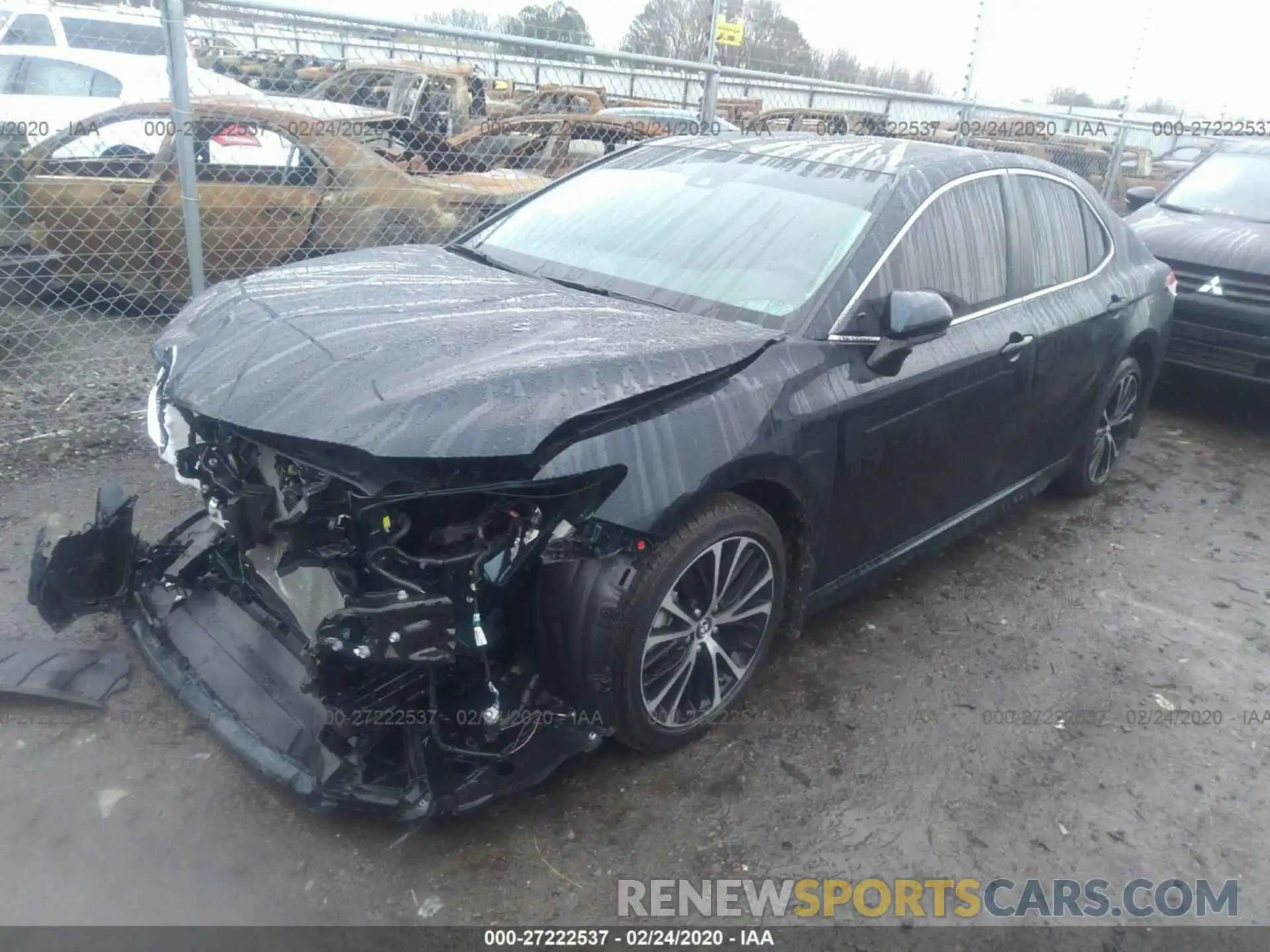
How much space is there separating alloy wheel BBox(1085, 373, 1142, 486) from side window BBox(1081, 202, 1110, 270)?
692 millimetres

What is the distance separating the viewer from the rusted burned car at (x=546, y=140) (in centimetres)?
809

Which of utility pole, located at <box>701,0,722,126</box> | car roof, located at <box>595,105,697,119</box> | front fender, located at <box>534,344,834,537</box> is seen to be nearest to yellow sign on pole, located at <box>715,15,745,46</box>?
utility pole, located at <box>701,0,722,126</box>

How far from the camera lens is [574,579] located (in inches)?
95.9

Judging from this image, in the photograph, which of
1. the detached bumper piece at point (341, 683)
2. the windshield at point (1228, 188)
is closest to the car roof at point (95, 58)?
the detached bumper piece at point (341, 683)

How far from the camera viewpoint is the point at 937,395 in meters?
3.29

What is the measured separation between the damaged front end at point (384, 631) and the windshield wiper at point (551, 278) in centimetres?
98

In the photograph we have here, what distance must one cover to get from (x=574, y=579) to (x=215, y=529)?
4.69ft

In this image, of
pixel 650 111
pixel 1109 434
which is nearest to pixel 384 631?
pixel 1109 434

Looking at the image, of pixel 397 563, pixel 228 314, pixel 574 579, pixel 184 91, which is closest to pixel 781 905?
pixel 574 579

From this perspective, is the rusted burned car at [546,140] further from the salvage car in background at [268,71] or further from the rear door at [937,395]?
the rear door at [937,395]

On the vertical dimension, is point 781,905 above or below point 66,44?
below

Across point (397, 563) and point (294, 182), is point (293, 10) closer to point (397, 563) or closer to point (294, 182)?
point (294, 182)

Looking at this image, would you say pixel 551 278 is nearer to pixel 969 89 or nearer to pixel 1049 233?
pixel 1049 233

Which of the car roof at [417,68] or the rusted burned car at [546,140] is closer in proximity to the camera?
the rusted burned car at [546,140]
